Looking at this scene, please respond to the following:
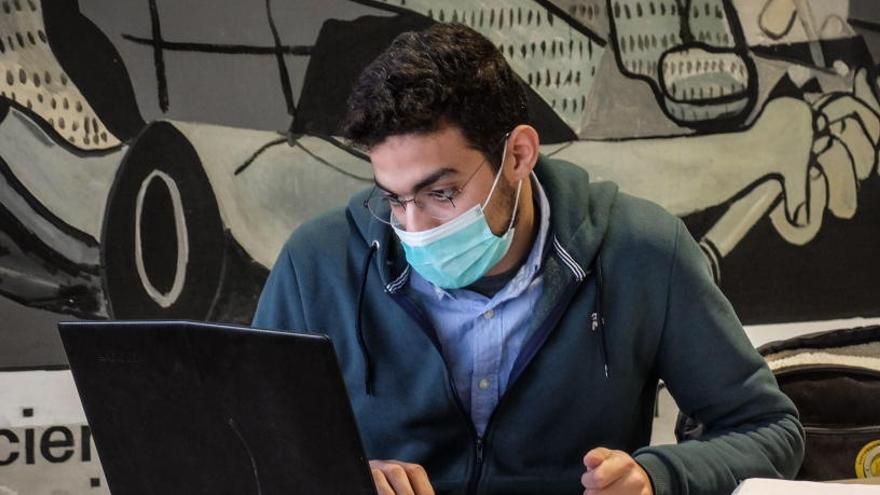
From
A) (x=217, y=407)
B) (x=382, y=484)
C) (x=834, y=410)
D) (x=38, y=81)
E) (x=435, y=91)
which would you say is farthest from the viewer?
(x=38, y=81)

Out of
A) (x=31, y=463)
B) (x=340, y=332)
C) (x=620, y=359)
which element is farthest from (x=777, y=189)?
(x=31, y=463)

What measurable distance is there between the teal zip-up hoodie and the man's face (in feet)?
0.44

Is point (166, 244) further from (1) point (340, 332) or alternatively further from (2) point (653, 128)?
(2) point (653, 128)

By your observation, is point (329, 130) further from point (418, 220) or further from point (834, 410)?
point (834, 410)

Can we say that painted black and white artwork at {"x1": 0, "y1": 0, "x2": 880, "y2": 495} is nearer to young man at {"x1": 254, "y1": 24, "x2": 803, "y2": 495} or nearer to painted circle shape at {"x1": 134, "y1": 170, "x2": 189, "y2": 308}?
painted circle shape at {"x1": 134, "y1": 170, "x2": 189, "y2": 308}

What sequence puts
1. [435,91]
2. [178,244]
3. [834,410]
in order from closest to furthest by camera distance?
[435,91] → [834,410] → [178,244]

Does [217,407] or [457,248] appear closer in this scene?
[217,407]

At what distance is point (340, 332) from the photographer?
1727 millimetres

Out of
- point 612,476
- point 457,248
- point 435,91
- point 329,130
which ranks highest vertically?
point 435,91

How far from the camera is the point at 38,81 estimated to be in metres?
2.35

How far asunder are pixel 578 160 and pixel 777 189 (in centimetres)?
53

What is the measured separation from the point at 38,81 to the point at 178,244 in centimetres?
44

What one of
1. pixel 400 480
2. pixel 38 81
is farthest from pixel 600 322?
pixel 38 81

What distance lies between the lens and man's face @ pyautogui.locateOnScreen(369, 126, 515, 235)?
153 cm
